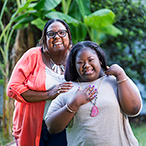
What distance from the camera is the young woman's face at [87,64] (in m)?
1.58

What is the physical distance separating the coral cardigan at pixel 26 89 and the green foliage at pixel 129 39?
11.6 feet

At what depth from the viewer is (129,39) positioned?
5.82 m

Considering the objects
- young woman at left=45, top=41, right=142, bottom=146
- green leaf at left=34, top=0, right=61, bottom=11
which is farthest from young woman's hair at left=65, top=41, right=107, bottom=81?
green leaf at left=34, top=0, right=61, bottom=11

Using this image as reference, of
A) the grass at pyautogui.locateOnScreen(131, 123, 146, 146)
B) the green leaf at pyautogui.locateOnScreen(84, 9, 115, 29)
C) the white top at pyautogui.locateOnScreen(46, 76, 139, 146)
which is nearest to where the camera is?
the white top at pyautogui.locateOnScreen(46, 76, 139, 146)

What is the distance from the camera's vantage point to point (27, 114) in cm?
235

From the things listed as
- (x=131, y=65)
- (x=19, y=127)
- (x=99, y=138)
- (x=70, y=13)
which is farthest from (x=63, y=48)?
(x=131, y=65)

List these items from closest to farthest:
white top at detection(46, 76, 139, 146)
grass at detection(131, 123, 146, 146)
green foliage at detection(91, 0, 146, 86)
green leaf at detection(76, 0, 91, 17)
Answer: white top at detection(46, 76, 139, 146) → grass at detection(131, 123, 146, 146) → green leaf at detection(76, 0, 91, 17) → green foliage at detection(91, 0, 146, 86)

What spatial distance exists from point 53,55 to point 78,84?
2.56 ft

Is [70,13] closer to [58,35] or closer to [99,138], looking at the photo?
[58,35]

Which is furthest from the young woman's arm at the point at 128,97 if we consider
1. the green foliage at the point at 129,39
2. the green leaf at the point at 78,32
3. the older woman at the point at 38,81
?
the green foliage at the point at 129,39

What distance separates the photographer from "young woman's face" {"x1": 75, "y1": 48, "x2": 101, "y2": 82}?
1.58m

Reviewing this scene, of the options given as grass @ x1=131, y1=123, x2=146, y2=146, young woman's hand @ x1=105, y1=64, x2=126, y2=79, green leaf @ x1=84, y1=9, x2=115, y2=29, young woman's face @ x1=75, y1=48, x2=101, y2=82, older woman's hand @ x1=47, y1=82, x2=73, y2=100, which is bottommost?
grass @ x1=131, y1=123, x2=146, y2=146

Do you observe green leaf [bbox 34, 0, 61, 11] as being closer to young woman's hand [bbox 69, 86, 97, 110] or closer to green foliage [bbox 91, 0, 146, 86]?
green foliage [bbox 91, 0, 146, 86]

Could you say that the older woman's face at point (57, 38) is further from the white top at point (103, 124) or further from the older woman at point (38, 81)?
the white top at point (103, 124)
